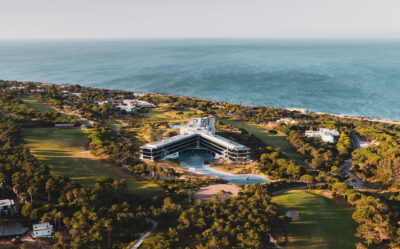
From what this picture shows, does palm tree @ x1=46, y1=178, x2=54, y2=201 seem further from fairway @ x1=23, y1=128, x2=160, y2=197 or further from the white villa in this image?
the white villa

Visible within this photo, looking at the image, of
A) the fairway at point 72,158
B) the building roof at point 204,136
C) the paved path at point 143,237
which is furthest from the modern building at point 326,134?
the paved path at point 143,237

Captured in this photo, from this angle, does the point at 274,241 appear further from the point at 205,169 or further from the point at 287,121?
the point at 287,121

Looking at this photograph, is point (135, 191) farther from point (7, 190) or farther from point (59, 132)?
point (59, 132)

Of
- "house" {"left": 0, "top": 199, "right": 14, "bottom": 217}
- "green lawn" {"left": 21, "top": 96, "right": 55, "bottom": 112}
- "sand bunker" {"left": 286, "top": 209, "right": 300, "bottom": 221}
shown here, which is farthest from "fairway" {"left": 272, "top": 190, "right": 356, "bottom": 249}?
"green lawn" {"left": 21, "top": 96, "right": 55, "bottom": 112}

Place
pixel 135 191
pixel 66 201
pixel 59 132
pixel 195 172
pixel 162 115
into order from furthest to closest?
pixel 162 115 → pixel 59 132 → pixel 195 172 → pixel 135 191 → pixel 66 201

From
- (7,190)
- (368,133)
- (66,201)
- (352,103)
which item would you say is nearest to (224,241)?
(66,201)
